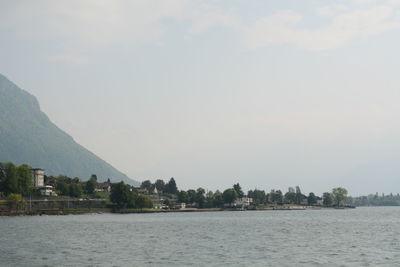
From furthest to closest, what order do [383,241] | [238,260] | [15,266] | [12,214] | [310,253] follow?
1. [12,214]
2. [383,241]
3. [310,253]
4. [238,260]
5. [15,266]

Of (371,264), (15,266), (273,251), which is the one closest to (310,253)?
(273,251)

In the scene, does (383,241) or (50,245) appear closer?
(50,245)

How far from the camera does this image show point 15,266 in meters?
54.6

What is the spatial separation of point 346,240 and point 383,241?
5656mm

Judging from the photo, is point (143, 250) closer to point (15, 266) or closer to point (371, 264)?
point (15, 266)

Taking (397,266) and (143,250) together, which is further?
(143,250)

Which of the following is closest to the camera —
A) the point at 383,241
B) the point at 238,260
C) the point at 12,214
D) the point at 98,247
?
the point at 238,260

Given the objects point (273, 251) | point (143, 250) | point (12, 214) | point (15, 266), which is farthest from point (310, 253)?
point (12, 214)

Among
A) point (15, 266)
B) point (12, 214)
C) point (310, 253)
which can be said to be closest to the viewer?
point (15, 266)

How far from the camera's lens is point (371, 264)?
5694cm

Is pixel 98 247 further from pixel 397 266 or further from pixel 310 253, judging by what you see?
pixel 397 266

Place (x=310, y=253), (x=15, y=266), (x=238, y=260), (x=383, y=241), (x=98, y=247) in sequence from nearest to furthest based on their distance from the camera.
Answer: (x=15, y=266), (x=238, y=260), (x=310, y=253), (x=98, y=247), (x=383, y=241)

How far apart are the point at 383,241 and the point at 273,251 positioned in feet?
82.4

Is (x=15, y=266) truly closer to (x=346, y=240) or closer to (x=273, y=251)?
(x=273, y=251)
